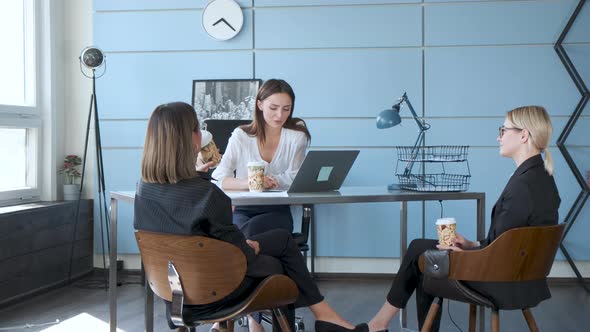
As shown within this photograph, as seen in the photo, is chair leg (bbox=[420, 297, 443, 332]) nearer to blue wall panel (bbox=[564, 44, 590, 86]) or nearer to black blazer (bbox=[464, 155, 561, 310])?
black blazer (bbox=[464, 155, 561, 310])

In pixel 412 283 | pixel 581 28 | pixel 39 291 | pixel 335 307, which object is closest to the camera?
pixel 412 283

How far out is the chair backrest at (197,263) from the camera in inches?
78.2

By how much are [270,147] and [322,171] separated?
640 millimetres

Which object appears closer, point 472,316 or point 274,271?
point 274,271

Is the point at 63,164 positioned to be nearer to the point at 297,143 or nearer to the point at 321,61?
the point at 321,61

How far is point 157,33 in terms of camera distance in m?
4.84

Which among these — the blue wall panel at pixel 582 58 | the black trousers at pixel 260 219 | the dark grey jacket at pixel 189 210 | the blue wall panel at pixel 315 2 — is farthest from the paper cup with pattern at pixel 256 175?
the blue wall panel at pixel 582 58

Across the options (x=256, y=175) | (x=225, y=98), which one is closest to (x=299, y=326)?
(x=256, y=175)

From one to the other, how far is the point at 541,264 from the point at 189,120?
1.25 m

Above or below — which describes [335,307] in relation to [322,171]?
below

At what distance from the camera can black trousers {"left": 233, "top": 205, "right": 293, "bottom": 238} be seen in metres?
3.02

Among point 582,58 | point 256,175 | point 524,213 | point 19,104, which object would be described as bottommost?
point 524,213

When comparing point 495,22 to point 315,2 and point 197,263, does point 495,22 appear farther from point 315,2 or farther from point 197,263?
point 197,263

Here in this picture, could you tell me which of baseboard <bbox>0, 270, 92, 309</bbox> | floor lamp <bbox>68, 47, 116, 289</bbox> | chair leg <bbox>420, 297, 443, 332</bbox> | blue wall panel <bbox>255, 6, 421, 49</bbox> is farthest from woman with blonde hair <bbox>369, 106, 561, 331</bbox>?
floor lamp <bbox>68, 47, 116, 289</bbox>
